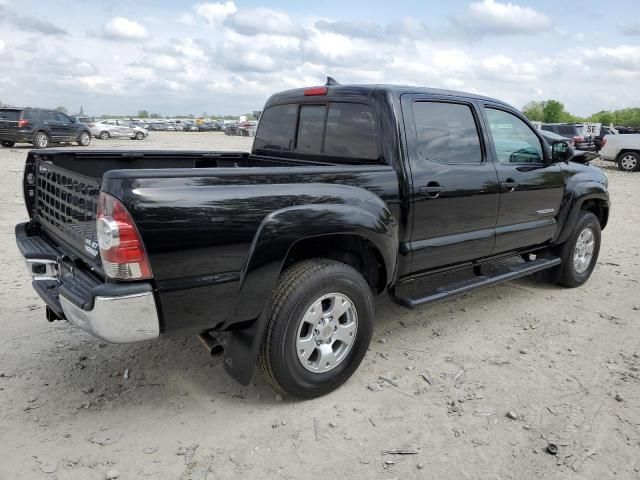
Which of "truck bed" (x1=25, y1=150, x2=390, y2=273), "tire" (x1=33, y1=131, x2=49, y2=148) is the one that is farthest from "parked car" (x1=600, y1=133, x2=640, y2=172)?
"tire" (x1=33, y1=131, x2=49, y2=148)

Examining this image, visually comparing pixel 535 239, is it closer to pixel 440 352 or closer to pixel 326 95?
pixel 440 352

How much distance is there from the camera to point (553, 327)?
14.2ft

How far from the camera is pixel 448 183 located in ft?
12.3

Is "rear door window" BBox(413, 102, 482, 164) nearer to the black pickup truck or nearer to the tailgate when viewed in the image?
the black pickup truck

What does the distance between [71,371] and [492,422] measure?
2652 millimetres

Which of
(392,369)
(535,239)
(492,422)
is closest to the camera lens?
(492,422)

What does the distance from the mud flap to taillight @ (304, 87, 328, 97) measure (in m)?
1.86

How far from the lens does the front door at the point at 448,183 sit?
143 inches

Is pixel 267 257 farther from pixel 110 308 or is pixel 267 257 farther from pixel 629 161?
pixel 629 161

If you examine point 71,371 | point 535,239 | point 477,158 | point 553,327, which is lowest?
point 71,371

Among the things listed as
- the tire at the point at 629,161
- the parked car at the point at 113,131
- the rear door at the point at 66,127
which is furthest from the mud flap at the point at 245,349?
the parked car at the point at 113,131

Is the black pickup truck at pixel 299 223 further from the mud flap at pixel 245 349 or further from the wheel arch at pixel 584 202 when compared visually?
the wheel arch at pixel 584 202

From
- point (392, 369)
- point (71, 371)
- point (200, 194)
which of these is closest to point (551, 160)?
point (392, 369)

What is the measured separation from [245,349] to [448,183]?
1877 millimetres
